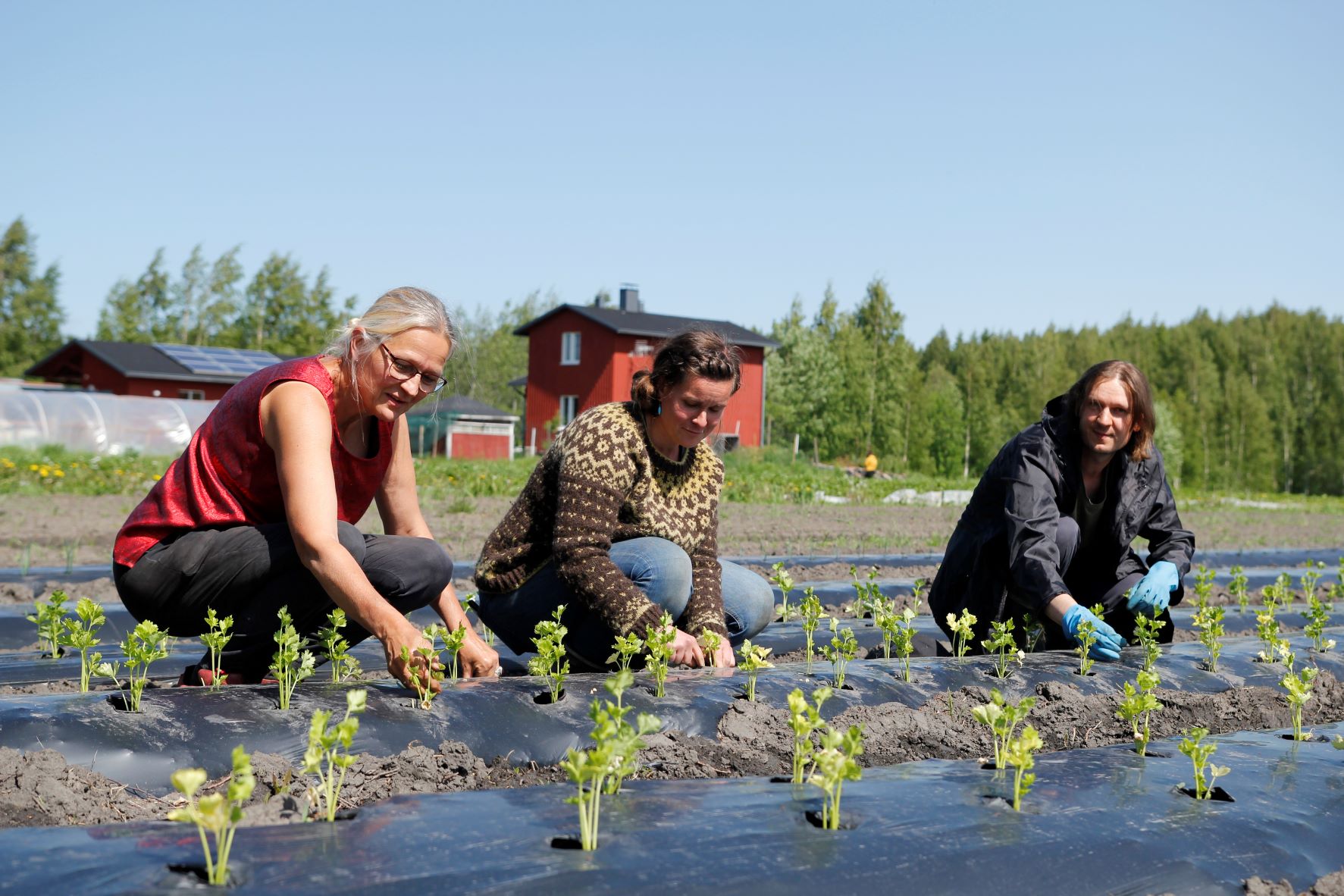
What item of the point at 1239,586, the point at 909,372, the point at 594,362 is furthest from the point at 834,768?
the point at 909,372

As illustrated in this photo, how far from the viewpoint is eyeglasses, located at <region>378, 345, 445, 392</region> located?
2.70 meters

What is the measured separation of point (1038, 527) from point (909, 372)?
37604mm

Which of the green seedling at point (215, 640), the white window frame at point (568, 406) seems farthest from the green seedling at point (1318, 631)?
the white window frame at point (568, 406)

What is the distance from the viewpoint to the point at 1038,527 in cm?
379

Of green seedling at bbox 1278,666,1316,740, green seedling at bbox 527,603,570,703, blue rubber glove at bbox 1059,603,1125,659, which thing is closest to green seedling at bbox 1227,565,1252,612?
blue rubber glove at bbox 1059,603,1125,659

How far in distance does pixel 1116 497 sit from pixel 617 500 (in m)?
1.91

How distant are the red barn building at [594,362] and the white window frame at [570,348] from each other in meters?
0.02

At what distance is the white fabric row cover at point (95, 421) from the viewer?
20.5 metres

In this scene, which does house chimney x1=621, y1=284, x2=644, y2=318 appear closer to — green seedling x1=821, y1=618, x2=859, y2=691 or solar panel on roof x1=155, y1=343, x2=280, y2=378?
solar panel on roof x1=155, y1=343, x2=280, y2=378

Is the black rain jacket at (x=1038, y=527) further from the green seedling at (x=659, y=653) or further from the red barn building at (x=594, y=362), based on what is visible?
the red barn building at (x=594, y=362)

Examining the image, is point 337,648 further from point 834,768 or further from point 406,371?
point 834,768

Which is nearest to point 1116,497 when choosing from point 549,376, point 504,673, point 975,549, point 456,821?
point 975,549

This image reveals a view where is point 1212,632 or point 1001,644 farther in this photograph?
point 1212,632

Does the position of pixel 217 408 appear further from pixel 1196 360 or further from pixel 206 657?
pixel 1196 360
